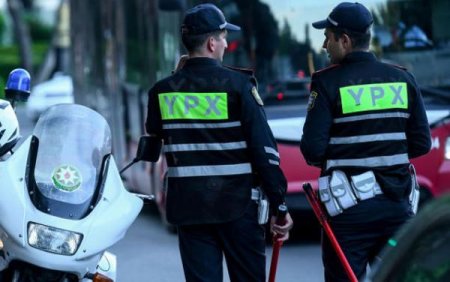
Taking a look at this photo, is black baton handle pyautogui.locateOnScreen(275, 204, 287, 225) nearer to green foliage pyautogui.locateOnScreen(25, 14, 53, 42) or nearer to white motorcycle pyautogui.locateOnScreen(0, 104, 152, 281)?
white motorcycle pyautogui.locateOnScreen(0, 104, 152, 281)

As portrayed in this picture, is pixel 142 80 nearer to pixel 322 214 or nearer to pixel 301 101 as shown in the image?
pixel 301 101

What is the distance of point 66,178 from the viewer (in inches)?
217

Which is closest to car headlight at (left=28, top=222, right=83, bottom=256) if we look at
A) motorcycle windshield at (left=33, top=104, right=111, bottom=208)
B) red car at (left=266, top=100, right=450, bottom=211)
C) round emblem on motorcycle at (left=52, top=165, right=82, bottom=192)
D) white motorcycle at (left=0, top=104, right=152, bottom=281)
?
white motorcycle at (left=0, top=104, right=152, bottom=281)

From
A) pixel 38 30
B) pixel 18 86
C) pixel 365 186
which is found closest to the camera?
pixel 365 186

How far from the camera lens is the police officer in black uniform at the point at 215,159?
18.7ft

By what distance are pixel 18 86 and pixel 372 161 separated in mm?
1927

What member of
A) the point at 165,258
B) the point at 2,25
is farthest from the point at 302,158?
the point at 2,25

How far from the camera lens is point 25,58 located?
151 ft

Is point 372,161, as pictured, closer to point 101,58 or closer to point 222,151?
point 222,151

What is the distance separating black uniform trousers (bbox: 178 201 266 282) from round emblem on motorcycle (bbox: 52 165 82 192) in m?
0.60

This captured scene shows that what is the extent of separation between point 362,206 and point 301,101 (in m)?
4.61

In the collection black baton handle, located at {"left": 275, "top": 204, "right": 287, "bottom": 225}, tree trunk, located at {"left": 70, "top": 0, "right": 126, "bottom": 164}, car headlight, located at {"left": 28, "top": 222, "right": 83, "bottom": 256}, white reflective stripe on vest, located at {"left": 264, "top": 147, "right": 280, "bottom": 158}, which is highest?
white reflective stripe on vest, located at {"left": 264, "top": 147, "right": 280, "bottom": 158}

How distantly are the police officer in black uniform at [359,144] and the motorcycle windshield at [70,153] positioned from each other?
999 millimetres

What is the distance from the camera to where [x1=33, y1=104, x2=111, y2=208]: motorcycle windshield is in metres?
5.46
